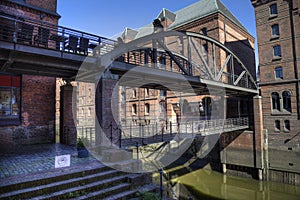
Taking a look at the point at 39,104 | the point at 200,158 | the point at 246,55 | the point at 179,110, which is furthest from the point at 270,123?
the point at 39,104

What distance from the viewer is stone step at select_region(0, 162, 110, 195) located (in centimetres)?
417

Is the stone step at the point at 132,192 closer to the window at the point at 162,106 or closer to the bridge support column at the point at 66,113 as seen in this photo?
the bridge support column at the point at 66,113

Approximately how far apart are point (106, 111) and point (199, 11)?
66.2 feet

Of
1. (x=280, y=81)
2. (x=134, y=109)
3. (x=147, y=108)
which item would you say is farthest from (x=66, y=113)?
(x=134, y=109)

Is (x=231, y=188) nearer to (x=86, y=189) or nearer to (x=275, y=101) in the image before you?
(x=275, y=101)

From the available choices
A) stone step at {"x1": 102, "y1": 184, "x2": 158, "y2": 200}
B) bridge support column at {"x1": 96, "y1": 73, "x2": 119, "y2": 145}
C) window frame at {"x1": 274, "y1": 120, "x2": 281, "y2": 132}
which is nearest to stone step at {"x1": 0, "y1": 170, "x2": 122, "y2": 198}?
stone step at {"x1": 102, "y1": 184, "x2": 158, "y2": 200}

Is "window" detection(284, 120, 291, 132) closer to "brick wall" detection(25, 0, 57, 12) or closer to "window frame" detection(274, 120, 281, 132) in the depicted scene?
"window frame" detection(274, 120, 281, 132)

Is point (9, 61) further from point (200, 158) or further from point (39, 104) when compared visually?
point (200, 158)

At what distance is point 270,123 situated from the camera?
16953mm

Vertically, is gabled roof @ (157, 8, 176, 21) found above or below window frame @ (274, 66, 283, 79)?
above

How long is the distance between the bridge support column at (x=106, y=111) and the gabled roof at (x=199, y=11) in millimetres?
17119

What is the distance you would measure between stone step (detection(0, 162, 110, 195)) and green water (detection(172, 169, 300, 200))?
10142 mm

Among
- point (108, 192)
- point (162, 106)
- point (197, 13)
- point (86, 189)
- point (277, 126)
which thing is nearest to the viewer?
point (86, 189)

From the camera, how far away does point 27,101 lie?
31.9 feet
